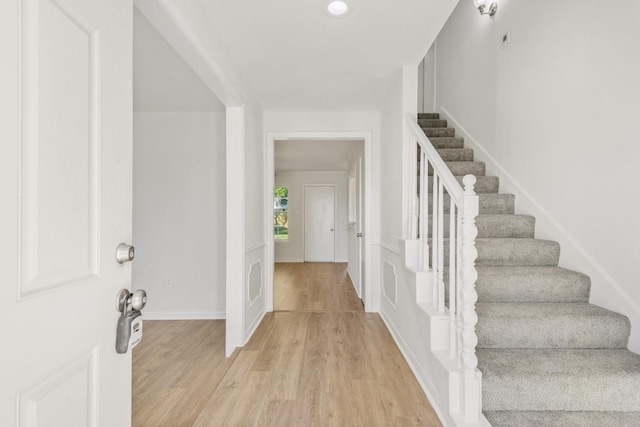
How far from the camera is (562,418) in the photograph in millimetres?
1528

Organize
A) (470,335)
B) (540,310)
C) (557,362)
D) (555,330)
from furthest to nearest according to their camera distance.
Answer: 1. (540,310)
2. (555,330)
3. (557,362)
4. (470,335)

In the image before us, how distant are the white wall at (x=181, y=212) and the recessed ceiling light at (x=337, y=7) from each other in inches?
78.8

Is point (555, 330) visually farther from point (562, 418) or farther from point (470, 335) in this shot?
point (470, 335)

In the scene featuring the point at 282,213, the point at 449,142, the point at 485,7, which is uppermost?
the point at 485,7

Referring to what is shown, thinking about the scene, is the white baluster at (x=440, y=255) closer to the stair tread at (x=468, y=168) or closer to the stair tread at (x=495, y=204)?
the stair tread at (x=495, y=204)

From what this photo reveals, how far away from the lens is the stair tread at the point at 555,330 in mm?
1816

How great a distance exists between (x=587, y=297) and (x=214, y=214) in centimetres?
324

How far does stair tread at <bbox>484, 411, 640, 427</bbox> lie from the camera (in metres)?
1.49

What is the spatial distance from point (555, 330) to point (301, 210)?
6599mm
